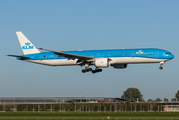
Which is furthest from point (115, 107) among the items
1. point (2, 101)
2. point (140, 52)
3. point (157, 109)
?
point (2, 101)

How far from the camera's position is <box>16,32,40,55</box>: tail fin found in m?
76.3

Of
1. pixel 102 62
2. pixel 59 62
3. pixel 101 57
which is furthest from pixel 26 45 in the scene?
pixel 102 62

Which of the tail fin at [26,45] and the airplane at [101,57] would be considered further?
the tail fin at [26,45]

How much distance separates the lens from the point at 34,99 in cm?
13325

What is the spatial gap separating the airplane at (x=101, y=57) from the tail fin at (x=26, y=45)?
130 centimetres

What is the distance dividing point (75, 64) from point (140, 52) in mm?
15533

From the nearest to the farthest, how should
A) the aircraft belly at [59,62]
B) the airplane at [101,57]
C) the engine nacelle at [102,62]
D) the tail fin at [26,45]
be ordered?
1. the airplane at [101,57]
2. the engine nacelle at [102,62]
3. the aircraft belly at [59,62]
4. the tail fin at [26,45]

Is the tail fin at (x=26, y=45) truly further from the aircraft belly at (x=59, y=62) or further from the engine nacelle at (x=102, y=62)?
the engine nacelle at (x=102, y=62)

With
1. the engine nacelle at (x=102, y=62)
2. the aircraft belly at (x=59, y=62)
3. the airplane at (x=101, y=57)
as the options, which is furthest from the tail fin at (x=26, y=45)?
the engine nacelle at (x=102, y=62)

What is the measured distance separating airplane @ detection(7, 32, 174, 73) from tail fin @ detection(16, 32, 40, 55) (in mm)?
1297

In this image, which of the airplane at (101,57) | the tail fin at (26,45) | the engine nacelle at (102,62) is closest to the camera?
the airplane at (101,57)

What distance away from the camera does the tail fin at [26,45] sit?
76.3m

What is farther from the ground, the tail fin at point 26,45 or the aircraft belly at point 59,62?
the tail fin at point 26,45

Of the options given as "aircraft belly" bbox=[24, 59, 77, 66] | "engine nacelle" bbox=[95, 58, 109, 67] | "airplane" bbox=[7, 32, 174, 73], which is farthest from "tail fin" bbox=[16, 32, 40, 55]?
"engine nacelle" bbox=[95, 58, 109, 67]
